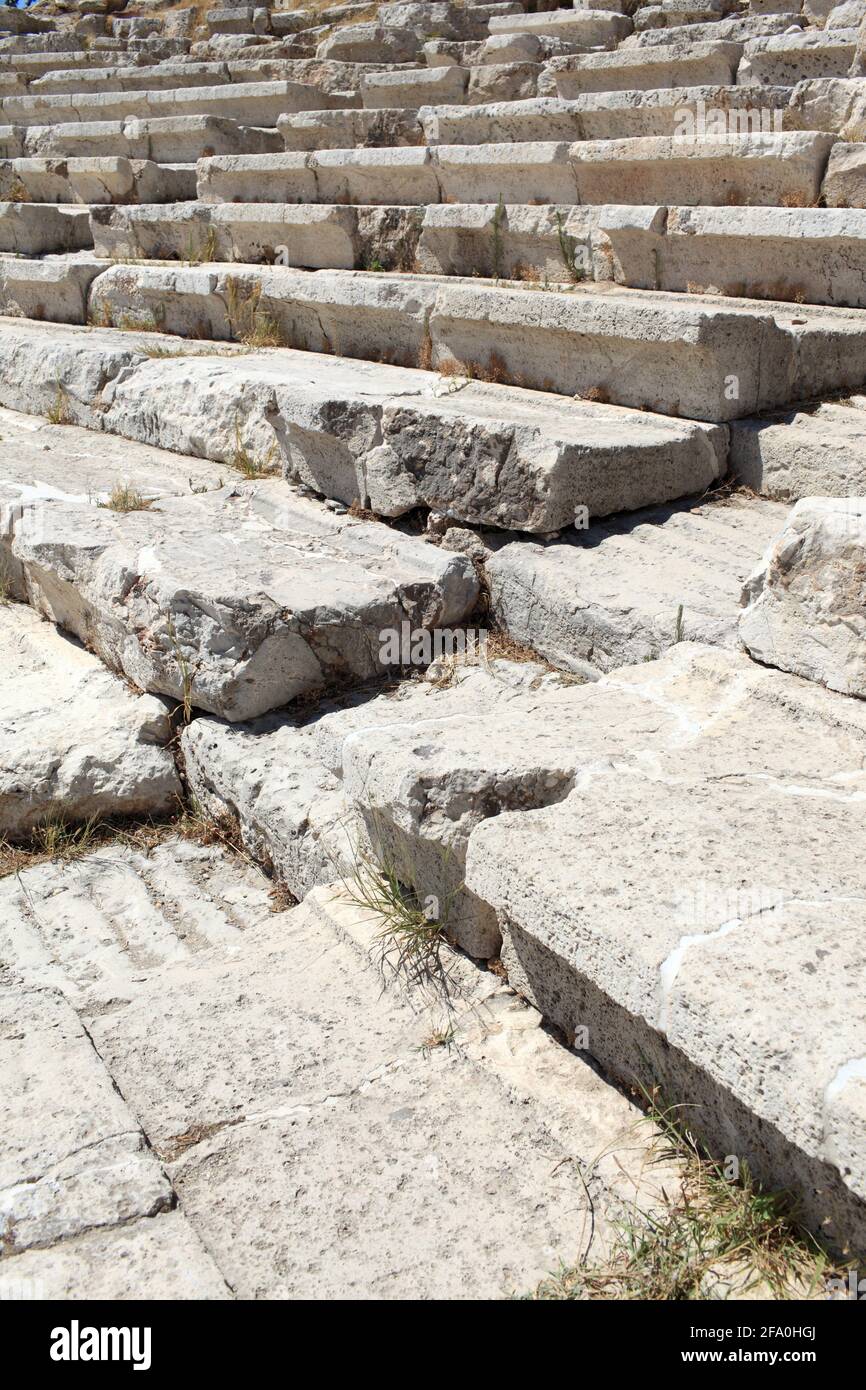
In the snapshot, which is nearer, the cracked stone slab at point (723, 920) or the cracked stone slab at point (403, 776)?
the cracked stone slab at point (723, 920)

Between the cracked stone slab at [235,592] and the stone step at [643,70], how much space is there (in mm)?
4595

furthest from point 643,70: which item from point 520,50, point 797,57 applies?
point 520,50

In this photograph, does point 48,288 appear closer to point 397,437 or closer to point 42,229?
point 42,229

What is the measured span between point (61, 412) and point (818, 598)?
474 cm

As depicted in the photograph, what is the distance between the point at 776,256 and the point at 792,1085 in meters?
4.12

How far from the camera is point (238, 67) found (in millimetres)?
11742

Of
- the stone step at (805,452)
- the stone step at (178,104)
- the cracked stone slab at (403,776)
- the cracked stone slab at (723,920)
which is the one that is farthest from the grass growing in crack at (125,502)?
the stone step at (178,104)

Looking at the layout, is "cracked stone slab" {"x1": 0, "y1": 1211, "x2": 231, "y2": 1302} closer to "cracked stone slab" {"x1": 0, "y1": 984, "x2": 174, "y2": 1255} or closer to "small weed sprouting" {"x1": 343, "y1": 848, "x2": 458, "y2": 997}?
"cracked stone slab" {"x1": 0, "y1": 984, "x2": 174, "y2": 1255}

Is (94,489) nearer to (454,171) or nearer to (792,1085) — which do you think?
(454,171)

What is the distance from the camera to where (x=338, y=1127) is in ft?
6.93

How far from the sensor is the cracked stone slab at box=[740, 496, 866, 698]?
8.68ft

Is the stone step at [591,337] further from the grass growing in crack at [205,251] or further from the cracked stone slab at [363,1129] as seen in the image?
the cracked stone slab at [363,1129]

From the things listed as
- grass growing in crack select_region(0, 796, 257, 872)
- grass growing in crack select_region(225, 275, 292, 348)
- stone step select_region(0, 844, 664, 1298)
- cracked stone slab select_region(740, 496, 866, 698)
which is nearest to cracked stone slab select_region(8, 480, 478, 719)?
grass growing in crack select_region(0, 796, 257, 872)

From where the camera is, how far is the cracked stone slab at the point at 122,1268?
1.78 m
